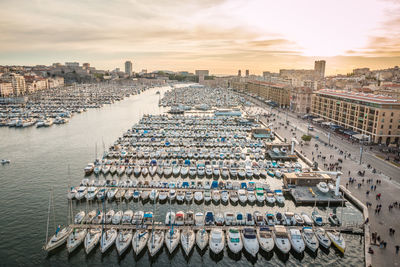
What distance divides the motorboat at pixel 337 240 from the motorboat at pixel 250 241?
6900mm

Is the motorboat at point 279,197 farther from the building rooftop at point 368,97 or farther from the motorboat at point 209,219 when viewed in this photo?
the building rooftop at point 368,97

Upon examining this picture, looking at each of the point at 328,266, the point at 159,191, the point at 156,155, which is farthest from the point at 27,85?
the point at 328,266

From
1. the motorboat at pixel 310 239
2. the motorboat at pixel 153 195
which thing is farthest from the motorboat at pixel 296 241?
the motorboat at pixel 153 195

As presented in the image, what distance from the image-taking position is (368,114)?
5534cm

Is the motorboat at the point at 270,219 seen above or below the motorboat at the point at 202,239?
above

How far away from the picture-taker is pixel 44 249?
22969mm

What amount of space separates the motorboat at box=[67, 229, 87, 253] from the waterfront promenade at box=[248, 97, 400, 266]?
23.6 meters

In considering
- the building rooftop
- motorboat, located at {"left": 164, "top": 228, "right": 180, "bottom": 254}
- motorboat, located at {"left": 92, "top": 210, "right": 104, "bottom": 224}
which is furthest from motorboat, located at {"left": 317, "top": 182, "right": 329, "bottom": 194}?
the building rooftop

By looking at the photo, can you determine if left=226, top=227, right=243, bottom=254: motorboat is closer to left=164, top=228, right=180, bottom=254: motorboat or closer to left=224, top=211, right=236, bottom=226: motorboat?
left=224, top=211, right=236, bottom=226: motorboat

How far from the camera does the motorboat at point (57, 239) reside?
22.9 m

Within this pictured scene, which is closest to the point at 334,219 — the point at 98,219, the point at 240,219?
the point at 240,219

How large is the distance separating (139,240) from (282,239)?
40.7ft

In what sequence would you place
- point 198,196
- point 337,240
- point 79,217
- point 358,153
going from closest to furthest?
point 337,240 → point 79,217 → point 198,196 → point 358,153

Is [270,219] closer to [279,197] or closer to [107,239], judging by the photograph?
[279,197]
